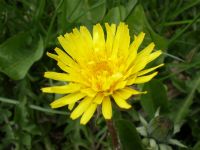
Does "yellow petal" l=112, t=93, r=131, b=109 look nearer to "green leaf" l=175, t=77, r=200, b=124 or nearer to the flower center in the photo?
the flower center

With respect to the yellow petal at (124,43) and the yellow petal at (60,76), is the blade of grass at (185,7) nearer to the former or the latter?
the yellow petal at (124,43)

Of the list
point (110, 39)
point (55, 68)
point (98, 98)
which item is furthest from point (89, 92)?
point (55, 68)

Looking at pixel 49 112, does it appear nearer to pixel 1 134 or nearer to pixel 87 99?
pixel 1 134

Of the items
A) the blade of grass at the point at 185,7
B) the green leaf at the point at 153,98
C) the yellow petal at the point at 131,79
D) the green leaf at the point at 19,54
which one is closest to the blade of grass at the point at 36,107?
the green leaf at the point at 19,54

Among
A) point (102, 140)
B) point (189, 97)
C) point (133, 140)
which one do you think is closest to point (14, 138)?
point (102, 140)

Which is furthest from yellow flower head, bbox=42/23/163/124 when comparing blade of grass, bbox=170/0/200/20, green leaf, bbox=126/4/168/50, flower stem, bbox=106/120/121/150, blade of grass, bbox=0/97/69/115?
blade of grass, bbox=170/0/200/20

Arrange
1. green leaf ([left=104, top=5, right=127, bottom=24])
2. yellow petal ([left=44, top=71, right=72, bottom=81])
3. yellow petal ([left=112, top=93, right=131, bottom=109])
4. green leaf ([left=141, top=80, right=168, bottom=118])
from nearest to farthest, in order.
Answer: yellow petal ([left=112, top=93, right=131, bottom=109]), yellow petal ([left=44, top=71, right=72, bottom=81]), green leaf ([left=141, top=80, right=168, bottom=118]), green leaf ([left=104, top=5, right=127, bottom=24])

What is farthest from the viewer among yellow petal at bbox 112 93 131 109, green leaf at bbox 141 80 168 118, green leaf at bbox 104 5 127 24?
green leaf at bbox 104 5 127 24
